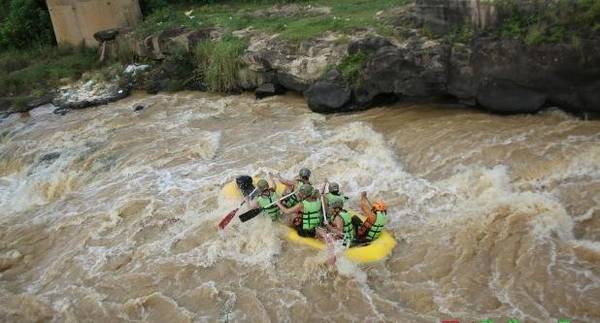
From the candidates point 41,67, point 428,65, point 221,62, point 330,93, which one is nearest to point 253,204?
point 330,93

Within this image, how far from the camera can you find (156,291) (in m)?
6.26

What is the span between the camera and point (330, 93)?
409 inches

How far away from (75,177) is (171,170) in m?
1.86

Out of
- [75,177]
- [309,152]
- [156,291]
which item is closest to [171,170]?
[75,177]

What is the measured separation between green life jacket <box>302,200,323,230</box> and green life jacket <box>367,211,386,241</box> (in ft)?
2.18

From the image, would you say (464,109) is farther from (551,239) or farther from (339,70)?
(551,239)

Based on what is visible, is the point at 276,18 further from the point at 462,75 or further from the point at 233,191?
the point at 233,191

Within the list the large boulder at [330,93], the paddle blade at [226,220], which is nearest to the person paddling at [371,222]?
the paddle blade at [226,220]

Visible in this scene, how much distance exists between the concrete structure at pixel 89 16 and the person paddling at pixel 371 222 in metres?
12.1

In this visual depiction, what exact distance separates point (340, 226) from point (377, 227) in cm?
45

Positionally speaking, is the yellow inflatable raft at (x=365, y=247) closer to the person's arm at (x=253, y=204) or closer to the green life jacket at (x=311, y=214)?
the green life jacket at (x=311, y=214)

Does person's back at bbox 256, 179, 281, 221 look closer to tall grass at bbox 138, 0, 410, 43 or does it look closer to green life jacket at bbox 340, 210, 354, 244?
green life jacket at bbox 340, 210, 354, 244

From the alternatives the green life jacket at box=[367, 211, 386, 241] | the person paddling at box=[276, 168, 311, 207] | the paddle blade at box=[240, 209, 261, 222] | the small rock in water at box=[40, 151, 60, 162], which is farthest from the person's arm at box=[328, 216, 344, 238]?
the small rock in water at box=[40, 151, 60, 162]

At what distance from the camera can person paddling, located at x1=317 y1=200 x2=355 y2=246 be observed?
6.39 m
